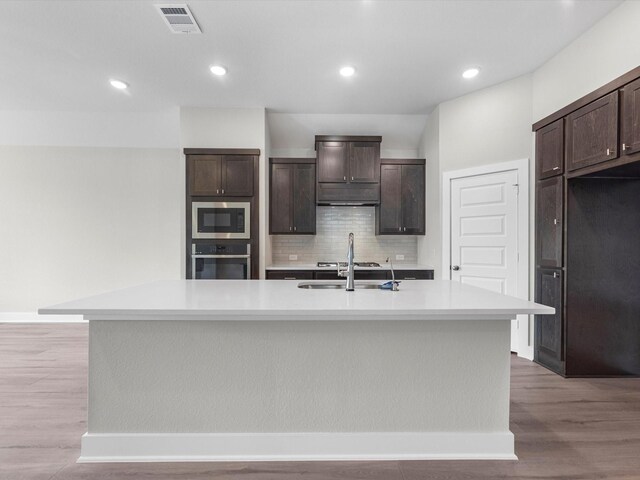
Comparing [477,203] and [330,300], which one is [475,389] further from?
[477,203]

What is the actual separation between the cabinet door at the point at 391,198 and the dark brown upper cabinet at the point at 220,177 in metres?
1.74

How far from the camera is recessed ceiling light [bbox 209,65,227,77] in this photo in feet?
12.0


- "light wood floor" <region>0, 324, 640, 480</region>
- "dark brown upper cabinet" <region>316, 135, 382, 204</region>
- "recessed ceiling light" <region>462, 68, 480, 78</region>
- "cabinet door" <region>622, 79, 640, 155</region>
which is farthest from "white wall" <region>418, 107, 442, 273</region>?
"cabinet door" <region>622, 79, 640, 155</region>

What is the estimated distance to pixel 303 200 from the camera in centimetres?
503

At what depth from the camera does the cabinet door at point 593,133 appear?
275cm

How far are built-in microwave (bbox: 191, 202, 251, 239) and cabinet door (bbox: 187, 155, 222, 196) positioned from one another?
0.16 m

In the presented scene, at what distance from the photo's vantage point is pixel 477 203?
4176mm

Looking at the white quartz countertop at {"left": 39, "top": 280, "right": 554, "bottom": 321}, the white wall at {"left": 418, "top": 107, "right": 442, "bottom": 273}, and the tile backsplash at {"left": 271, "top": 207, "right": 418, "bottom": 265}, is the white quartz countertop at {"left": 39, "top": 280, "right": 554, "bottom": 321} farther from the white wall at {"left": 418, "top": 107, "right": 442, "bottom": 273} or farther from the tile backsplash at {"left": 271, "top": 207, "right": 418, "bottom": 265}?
the tile backsplash at {"left": 271, "top": 207, "right": 418, "bottom": 265}

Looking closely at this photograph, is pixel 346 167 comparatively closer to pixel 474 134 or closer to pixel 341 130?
pixel 341 130

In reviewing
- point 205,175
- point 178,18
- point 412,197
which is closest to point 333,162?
point 412,197

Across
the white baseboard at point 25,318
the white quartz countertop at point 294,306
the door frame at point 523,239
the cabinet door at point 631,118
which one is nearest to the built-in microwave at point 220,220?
the white quartz countertop at point 294,306

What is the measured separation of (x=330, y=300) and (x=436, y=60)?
8.85 ft

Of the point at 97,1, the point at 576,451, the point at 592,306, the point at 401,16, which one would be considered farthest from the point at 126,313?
the point at 592,306

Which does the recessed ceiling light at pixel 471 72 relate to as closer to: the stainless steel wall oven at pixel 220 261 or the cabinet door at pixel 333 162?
the cabinet door at pixel 333 162
